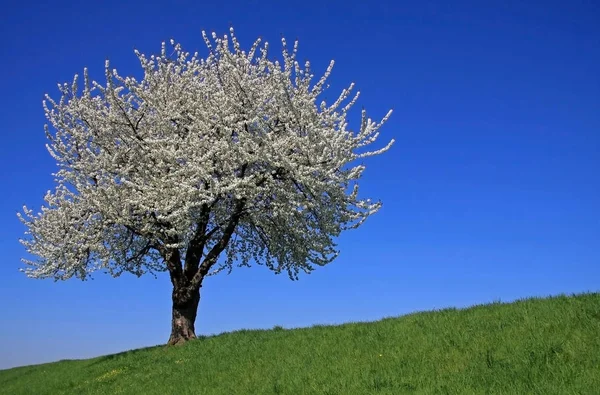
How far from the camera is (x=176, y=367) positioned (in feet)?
70.5

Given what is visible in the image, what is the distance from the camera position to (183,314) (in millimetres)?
27453

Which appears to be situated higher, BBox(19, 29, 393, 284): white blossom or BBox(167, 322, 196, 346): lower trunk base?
BBox(19, 29, 393, 284): white blossom

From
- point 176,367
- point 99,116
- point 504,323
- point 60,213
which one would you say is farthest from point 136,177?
point 504,323

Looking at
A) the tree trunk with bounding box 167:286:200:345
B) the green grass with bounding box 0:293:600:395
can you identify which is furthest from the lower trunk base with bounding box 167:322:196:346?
the green grass with bounding box 0:293:600:395

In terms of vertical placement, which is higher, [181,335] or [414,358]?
[181,335]

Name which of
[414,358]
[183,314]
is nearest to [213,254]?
[183,314]

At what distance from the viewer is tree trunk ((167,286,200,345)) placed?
27281 millimetres

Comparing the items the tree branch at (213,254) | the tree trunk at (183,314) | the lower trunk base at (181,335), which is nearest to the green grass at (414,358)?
the lower trunk base at (181,335)

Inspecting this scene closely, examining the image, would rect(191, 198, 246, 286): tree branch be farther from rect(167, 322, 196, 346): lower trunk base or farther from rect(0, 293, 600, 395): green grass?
rect(0, 293, 600, 395): green grass

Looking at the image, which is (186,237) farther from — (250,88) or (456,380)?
(456,380)

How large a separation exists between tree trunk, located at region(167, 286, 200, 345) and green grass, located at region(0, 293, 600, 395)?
390 centimetres

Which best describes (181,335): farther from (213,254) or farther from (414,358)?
(414,358)

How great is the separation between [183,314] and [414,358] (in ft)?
49.5

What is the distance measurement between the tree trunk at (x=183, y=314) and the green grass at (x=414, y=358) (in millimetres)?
3905
